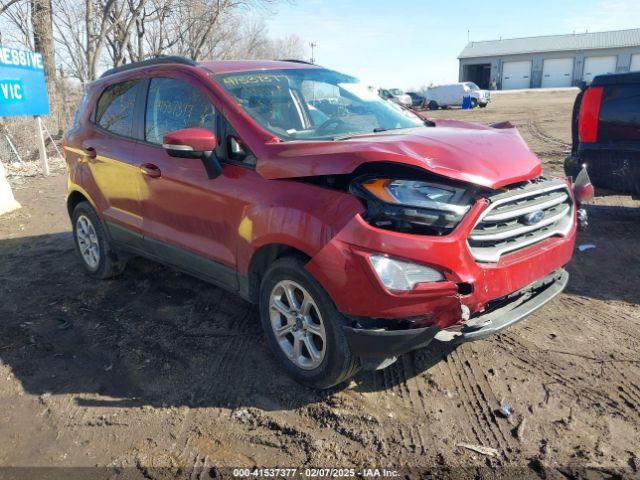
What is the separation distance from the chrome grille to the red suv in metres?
0.01

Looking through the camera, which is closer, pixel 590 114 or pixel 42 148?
pixel 590 114

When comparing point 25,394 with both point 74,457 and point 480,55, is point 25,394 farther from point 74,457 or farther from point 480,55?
point 480,55

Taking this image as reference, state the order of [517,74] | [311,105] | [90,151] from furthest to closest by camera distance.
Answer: [517,74] → [90,151] → [311,105]

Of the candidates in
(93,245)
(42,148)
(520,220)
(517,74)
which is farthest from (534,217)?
(517,74)

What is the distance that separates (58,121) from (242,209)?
742 inches

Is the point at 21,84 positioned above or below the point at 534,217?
above

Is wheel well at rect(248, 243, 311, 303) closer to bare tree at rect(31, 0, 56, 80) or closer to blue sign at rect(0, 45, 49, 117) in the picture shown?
blue sign at rect(0, 45, 49, 117)

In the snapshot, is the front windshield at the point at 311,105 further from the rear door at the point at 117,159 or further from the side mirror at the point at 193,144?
the rear door at the point at 117,159

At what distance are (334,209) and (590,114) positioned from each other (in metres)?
4.36

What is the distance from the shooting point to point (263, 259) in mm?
3367

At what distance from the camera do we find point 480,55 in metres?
65.9

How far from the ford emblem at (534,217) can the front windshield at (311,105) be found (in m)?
1.29

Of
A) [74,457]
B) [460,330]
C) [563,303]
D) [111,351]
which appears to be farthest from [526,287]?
[111,351]

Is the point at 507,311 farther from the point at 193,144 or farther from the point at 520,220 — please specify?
the point at 193,144
